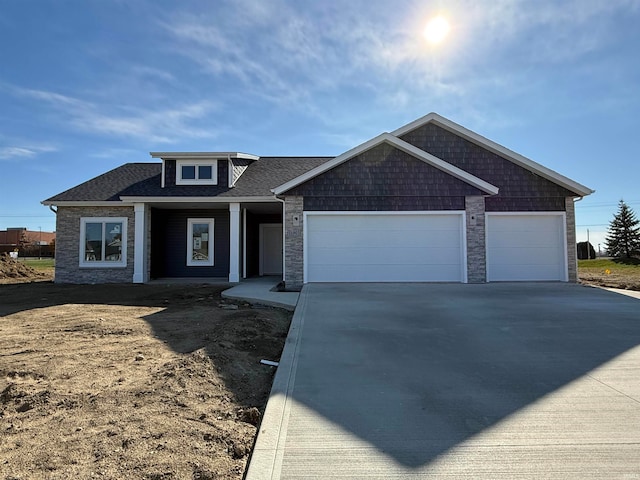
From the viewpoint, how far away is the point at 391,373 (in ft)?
14.8

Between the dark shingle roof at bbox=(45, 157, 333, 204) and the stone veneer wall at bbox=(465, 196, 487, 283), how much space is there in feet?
21.6

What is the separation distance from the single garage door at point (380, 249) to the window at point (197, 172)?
5218mm

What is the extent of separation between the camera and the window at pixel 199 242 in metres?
15.3

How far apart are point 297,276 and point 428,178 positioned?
499 cm

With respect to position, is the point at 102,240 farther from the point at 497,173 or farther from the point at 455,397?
the point at 497,173

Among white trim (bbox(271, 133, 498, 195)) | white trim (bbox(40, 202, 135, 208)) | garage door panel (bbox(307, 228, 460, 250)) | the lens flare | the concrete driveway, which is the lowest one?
the concrete driveway

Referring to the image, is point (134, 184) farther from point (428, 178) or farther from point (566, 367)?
point (566, 367)

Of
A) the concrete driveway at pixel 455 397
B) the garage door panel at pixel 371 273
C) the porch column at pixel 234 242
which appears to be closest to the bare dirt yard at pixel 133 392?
the concrete driveway at pixel 455 397

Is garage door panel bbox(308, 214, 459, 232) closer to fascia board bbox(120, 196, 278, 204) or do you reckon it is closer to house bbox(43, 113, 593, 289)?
house bbox(43, 113, 593, 289)

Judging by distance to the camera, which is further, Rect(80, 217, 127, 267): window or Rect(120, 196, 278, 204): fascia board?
Rect(80, 217, 127, 267): window

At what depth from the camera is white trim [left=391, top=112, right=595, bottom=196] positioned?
1230cm

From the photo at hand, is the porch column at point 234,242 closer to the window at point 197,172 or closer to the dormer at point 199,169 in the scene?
the dormer at point 199,169

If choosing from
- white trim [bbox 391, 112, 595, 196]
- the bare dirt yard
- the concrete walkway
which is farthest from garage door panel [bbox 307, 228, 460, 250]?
the bare dirt yard

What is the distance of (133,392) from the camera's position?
12.6 feet
